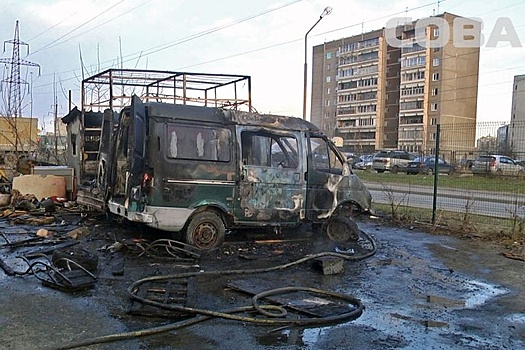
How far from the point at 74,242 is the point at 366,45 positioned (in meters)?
→ 83.5

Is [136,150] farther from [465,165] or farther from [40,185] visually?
[465,165]

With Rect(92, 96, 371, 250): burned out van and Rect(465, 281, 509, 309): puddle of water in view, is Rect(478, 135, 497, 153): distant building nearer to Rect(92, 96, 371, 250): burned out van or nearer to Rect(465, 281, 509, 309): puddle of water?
Rect(92, 96, 371, 250): burned out van

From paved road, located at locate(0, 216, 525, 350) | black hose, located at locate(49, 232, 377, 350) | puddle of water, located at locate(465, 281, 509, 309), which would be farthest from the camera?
puddle of water, located at locate(465, 281, 509, 309)

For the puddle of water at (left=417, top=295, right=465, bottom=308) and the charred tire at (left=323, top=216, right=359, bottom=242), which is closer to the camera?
the puddle of water at (left=417, top=295, right=465, bottom=308)

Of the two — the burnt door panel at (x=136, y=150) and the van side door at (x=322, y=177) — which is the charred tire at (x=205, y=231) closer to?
the burnt door panel at (x=136, y=150)

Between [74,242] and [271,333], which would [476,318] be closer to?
[271,333]

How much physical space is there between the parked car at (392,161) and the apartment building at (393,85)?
34513 millimetres

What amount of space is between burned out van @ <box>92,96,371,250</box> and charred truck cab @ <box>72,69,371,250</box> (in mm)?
16

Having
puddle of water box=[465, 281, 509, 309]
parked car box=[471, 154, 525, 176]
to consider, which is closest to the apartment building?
parked car box=[471, 154, 525, 176]

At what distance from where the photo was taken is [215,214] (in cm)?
785

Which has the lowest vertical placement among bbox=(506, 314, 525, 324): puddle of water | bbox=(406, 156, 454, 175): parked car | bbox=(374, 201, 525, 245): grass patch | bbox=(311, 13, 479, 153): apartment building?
bbox=(506, 314, 525, 324): puddle of water

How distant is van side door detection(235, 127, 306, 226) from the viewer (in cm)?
797

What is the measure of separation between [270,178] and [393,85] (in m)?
80.0

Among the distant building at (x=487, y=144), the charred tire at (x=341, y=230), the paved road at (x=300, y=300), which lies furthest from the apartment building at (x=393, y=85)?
the paved road at (x=300, y=300)
